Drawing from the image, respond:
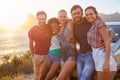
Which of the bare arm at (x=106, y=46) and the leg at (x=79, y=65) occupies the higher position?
the bare arm at (x=106, y=46)

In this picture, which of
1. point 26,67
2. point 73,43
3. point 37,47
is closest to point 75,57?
point 73,43


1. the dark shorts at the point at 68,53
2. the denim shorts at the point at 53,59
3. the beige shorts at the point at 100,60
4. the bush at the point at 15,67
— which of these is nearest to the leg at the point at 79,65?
the dark shorts at the point at 68,53

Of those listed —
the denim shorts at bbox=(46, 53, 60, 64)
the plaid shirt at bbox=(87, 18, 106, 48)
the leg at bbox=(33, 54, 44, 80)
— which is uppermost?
the plaid shirt at bbox=(87, 18, 106, 48)

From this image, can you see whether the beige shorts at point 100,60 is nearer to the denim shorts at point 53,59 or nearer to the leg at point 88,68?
the leg at point 88,68

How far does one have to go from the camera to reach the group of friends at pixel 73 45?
5.38 metres

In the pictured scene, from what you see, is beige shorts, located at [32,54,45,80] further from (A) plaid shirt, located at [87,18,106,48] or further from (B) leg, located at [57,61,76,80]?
(A) plaid shirt, located at [87,18,106,48]

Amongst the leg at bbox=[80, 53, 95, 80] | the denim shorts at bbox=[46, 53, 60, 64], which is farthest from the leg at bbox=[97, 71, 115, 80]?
the denim shorts at bbox=[46, 53, 60, 64]

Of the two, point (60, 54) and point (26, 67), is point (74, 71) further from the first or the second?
point (26, 67)

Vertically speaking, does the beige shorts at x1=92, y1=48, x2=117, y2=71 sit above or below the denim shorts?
above

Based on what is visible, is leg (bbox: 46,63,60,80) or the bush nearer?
leg (bbox: 46,63,60,80)

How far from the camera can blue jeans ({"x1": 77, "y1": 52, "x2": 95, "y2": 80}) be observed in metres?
5.71

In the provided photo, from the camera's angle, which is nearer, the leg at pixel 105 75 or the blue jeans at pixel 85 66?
the leg at pixel 105 75

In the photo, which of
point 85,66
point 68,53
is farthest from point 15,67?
point 85,66

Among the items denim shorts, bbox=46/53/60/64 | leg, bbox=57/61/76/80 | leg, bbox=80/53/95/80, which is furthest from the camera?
denim shorts, bbox=46/53/60/64
